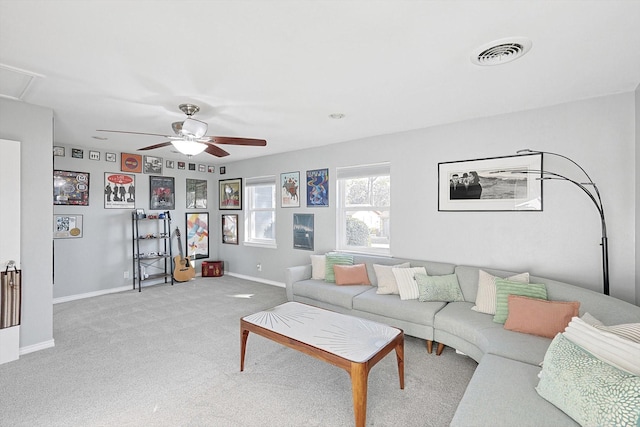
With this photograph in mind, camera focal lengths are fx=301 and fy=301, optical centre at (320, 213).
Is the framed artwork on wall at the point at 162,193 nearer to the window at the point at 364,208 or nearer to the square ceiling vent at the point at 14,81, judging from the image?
the square ceiling vent at the point at 14,81

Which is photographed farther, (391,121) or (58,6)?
(391,121)

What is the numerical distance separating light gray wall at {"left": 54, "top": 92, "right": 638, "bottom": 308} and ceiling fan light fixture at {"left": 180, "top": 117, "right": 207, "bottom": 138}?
7.48ft

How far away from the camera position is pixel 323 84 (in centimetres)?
252

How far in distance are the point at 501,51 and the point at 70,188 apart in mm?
5858

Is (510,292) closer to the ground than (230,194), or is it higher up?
closer to the ground

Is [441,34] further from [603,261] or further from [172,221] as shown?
[172,221]

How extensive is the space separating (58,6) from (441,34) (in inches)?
82.3

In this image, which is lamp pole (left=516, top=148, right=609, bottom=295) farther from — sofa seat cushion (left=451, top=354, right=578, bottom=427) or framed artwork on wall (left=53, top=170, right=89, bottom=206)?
framed artwork on wall (left=53, top=170, right=89, bottom=206)

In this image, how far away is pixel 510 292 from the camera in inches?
105

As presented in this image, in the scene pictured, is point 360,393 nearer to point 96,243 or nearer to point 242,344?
point 242,344

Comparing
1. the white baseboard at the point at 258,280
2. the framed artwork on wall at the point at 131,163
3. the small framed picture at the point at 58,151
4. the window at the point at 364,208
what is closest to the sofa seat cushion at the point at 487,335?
the window at the point at 364,208

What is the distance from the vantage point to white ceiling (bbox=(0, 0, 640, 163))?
160 centimetres

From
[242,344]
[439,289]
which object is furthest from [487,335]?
[242,344]

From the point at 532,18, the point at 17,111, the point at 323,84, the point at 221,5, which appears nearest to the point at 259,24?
the point at 221,5
